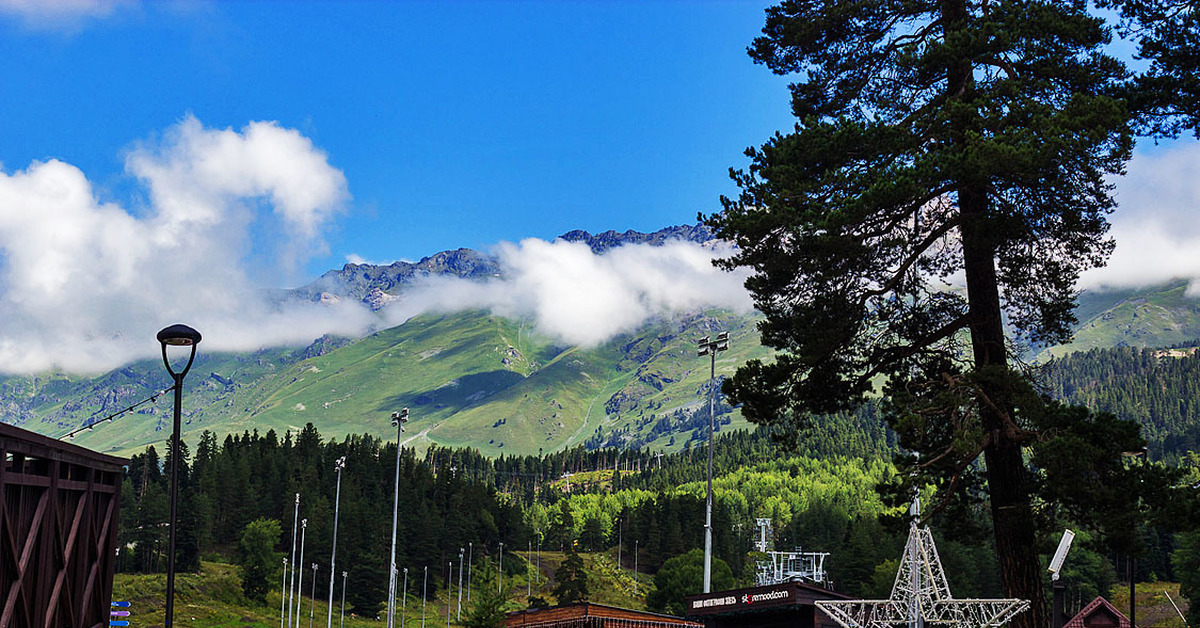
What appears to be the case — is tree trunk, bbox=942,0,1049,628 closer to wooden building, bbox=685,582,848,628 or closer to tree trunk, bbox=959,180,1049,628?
tree trunk, bbox=959,180,1049,628

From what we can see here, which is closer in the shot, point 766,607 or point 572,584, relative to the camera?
point 766,607

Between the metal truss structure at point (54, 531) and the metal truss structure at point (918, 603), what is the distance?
16.8 metres

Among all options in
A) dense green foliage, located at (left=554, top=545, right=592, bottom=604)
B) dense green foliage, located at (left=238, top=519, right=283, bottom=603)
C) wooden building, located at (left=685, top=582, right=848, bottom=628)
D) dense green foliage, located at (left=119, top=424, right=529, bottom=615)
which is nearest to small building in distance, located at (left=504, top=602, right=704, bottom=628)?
A: wooden building, located at (left=685, top=582, right=848, bottom=628)

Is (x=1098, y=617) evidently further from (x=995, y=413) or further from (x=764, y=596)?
(x=995, y=413)

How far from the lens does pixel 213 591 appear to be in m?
141

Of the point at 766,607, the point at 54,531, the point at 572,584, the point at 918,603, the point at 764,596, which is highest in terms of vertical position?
the point at 54,531

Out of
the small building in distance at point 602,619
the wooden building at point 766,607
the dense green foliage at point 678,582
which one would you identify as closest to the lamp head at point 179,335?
the wooden building at point 766,607

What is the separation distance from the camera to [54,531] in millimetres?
20547

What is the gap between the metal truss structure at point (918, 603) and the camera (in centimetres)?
2612

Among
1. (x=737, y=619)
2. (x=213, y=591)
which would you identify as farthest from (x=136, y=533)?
(x=737, y=619)

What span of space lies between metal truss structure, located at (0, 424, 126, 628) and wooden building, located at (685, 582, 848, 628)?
1117 inches

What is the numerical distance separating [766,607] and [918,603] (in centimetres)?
1963

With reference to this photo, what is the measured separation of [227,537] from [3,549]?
16796 centimetres

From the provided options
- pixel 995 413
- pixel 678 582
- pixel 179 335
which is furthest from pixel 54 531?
pixel 678 582
